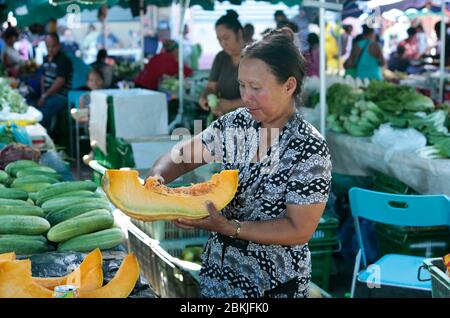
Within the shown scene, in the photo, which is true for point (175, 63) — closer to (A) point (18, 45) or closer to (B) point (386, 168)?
(B) point (386, 168)

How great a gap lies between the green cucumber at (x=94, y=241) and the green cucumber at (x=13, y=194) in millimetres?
531

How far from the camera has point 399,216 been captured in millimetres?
3947

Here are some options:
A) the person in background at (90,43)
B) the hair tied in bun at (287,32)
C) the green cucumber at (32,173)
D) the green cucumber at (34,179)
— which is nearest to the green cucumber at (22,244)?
the green cucumber at (34,179)

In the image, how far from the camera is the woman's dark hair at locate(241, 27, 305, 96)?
2203 millimetres

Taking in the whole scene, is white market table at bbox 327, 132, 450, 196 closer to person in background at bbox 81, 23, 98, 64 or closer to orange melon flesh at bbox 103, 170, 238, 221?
orange melon flesh at bbox 103, 170, 238, 221

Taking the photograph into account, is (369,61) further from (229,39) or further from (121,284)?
(121,284)

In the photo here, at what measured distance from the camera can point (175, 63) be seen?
10797mm

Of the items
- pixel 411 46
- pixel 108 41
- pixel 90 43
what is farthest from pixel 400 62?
pixel 108 41

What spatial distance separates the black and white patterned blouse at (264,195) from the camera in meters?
2.21

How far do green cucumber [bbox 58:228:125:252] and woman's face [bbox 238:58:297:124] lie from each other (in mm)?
975

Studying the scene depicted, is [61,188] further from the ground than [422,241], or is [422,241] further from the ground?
[61,188]

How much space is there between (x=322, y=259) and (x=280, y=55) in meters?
2.77

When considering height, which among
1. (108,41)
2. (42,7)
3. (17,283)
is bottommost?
(17,283)

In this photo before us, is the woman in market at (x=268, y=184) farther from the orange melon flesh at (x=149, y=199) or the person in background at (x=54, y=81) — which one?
the person in background at (x=54, y=81)
